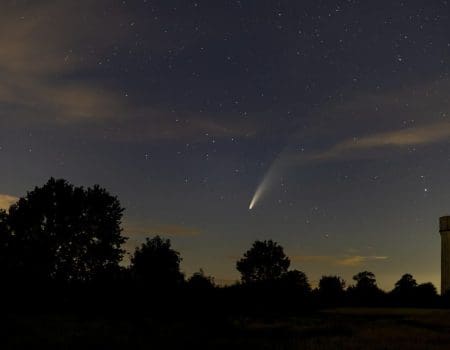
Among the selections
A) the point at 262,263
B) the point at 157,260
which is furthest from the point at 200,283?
the point at 262,263

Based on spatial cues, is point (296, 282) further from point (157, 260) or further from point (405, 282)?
point (157, 260)

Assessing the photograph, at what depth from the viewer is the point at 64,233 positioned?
58.2m

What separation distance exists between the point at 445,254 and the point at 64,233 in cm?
4475

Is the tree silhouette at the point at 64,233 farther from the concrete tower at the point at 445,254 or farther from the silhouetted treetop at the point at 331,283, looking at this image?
the silhouetted treetop at the point at 331,283

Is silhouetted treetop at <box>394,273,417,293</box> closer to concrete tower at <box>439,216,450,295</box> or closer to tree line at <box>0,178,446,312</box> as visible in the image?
concrete tower at <box>439,216,450,295</box>

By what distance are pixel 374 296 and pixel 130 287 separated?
5400 cm

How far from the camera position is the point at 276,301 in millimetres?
88750

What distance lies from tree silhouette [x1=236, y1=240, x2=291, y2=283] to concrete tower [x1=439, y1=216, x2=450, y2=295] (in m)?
65.0

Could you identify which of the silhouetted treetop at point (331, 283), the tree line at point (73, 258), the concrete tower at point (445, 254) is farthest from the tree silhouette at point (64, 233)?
the silhouetted treetop at point (331, 283)

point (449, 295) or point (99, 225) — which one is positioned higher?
point (99, 225)

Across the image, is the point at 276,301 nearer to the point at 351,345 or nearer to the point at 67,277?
the point at 67,277

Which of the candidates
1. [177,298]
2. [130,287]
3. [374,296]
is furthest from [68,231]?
[374,296]

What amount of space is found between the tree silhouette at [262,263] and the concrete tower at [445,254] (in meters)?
65.0

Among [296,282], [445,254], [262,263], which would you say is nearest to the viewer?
[445,254]
